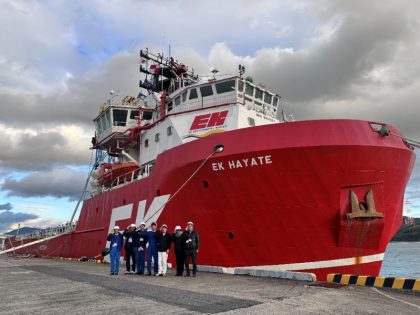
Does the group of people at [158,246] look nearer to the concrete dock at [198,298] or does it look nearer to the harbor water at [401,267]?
the concrete dock at [198,298]

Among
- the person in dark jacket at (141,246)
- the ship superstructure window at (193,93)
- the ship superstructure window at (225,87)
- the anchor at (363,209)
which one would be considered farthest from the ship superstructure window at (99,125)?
the anchor at (363,209)

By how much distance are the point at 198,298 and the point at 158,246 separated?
14.7 ft

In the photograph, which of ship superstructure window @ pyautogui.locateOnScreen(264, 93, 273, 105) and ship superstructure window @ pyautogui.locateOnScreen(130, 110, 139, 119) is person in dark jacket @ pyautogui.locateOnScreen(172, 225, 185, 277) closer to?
ship superstructure window @ pyautogui.locateOnScreen(264, 93, 273, 105)

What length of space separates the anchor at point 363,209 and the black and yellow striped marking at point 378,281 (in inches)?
62.7

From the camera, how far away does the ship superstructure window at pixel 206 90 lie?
16.0m

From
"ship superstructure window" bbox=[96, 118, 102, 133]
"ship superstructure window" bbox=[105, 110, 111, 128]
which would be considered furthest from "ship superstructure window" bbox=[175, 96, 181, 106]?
"ship superstructure window" bbox=[96, 118, 102, 133]

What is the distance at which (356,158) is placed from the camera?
10.5 metres

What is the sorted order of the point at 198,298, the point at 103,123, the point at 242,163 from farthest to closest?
1. the point at 103,123
2. the point at 242,163
3. the point at 198,298

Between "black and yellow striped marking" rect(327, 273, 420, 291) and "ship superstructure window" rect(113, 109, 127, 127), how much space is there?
15041 mm

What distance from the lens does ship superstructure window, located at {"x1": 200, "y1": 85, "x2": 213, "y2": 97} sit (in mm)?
16017

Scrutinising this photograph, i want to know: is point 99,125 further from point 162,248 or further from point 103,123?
point 162,248

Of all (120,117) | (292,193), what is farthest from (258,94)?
(120,117)

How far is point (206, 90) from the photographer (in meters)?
16.1

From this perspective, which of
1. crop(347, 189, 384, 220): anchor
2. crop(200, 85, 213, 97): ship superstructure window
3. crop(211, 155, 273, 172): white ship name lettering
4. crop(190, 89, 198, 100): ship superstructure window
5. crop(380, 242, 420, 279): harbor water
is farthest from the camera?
crop(380, 242, 420, 279): harbor water
